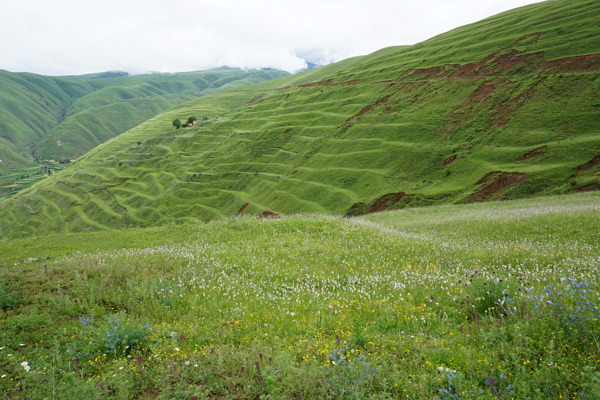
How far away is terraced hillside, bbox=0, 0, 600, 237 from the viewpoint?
4850 cm

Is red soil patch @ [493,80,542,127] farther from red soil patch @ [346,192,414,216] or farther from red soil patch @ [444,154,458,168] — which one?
red soil patch @ [346,192,414,216]

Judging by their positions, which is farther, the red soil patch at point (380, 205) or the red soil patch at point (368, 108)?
the red soil patch at point (368, 108)

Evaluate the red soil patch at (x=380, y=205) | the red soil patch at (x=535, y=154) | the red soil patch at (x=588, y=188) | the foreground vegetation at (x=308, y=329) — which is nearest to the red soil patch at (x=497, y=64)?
the red soil patch at (x=535, y=154)

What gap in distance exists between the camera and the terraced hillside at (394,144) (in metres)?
48.5

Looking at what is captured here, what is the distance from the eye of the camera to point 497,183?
44.7 meters

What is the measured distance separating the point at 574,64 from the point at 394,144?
36951 millimetres

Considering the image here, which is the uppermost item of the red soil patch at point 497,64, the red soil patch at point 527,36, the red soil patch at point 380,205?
the red soil patch at point 527,36

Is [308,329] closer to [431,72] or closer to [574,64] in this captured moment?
[574,64]

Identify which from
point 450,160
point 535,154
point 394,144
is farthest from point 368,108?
point 535,154

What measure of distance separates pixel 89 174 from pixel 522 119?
140m

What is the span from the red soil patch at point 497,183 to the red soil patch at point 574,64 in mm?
32467

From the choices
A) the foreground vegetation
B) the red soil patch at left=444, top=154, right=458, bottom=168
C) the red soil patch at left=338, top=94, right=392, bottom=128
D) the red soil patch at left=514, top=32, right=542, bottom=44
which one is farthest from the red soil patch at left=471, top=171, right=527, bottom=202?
the red soil patch at left=514, top=32, right=542, bottom=44

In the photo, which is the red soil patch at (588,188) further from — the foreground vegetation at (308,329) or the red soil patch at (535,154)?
the foreground vegetation at (308,329)

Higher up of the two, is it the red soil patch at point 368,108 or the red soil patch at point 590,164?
the red soil patch at point 368,108
